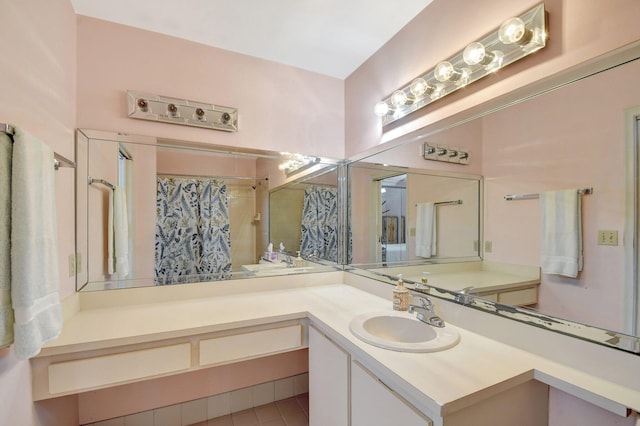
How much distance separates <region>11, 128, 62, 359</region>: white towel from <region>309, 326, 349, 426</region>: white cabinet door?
1.00m

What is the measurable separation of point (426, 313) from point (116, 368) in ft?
4.37

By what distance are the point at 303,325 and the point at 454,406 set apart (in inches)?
33.3

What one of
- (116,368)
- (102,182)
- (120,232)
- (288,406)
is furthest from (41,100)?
(288,406)

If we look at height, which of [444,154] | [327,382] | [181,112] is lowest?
[327,382]

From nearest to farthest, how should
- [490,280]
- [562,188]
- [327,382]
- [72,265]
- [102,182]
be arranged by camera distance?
1. [562,188]
2. [490,280]
3. [327,382]
4. [72,265]
5. [102,182]

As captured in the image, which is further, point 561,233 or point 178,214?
point 178,214

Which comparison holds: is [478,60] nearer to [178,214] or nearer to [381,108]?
[381,108]

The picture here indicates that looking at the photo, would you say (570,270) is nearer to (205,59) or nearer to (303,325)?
(303,325)

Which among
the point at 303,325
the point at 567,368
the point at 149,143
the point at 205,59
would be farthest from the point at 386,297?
the point at 205,59

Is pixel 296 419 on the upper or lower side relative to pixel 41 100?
lower

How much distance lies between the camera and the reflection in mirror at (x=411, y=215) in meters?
1.36

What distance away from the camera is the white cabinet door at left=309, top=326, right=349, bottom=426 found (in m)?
1.17

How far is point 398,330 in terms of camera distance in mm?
1377

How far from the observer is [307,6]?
153 cm
